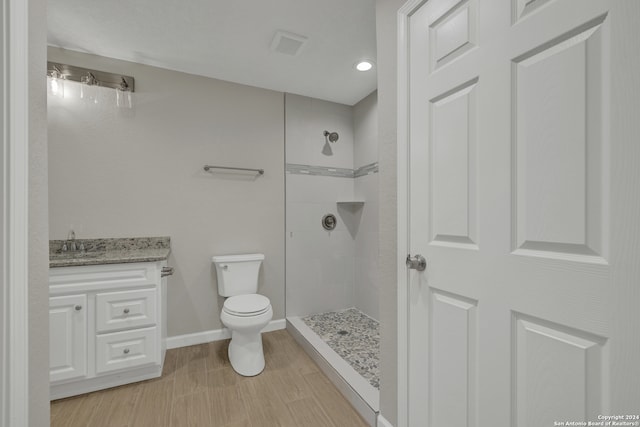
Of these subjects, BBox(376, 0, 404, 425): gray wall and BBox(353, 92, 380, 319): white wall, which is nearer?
BBox(376, 0, 404, 425): gray wall

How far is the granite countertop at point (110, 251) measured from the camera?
169 cm

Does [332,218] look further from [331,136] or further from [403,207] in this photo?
[403,207]

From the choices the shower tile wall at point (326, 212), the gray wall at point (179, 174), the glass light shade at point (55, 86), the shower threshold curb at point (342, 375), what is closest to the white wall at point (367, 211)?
the shower tile wall at point (326, 212)

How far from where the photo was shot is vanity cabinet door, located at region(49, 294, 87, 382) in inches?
63.1

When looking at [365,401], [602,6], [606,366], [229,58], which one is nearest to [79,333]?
[365,401]

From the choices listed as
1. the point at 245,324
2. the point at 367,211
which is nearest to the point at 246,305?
the point at 245,324

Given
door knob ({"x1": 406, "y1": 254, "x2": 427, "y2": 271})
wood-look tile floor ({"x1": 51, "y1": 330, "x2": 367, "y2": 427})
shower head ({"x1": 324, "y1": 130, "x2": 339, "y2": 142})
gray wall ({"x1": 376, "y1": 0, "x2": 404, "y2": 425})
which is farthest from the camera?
shower head ({"x1": 324, "y1": 130, "x2": 339, "y2": 142})

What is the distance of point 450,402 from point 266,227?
6.52ft

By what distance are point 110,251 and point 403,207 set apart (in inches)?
85.3

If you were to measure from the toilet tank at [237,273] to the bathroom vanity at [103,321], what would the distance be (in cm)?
52

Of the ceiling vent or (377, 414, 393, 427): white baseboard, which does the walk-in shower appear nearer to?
the ceiling vent

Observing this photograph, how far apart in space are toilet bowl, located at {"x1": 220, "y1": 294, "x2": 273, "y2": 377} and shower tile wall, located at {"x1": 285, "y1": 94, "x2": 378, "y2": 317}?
750 millimetres

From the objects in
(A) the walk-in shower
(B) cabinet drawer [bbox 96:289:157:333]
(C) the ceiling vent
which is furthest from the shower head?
(B) cabinet drawer [bbox 96:289:157:333]

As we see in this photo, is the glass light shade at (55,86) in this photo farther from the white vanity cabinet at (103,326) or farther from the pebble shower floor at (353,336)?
the pebble shower floor at (353,336)
